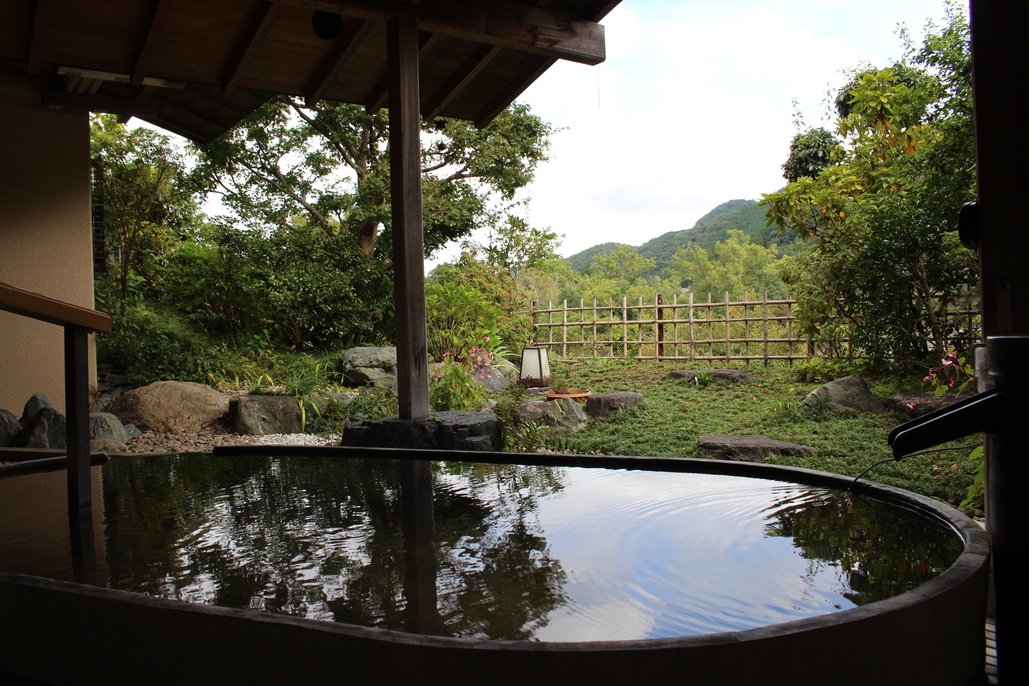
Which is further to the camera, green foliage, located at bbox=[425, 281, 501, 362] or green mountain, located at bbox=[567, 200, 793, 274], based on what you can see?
green mountain, located at bbox=[567, 200, 793, 274]

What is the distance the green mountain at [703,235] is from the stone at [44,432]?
122 ft

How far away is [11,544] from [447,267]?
10.0 meters

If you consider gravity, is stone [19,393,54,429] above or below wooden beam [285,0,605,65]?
below

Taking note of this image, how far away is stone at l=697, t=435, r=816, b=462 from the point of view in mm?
4348

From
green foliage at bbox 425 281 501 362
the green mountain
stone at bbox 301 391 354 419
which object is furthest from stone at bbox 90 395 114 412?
the green mountain

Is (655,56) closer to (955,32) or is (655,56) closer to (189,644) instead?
(955,32)

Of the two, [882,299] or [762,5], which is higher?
[762,5]

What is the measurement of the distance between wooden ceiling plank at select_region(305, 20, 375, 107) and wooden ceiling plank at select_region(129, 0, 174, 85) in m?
0.88

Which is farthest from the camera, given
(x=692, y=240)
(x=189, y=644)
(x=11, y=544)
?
(x=692, y=240)

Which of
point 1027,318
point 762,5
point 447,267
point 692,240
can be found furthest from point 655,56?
point 1027,318

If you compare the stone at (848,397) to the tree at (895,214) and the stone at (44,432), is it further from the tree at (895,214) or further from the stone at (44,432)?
the stone at (44,432)

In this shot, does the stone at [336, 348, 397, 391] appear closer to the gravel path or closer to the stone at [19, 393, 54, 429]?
the gravel path

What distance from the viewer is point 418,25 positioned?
3.45 meters

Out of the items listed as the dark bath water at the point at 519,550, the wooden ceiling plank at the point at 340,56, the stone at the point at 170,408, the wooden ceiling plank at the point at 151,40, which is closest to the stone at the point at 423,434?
the dark bath water at the point at 519,550
